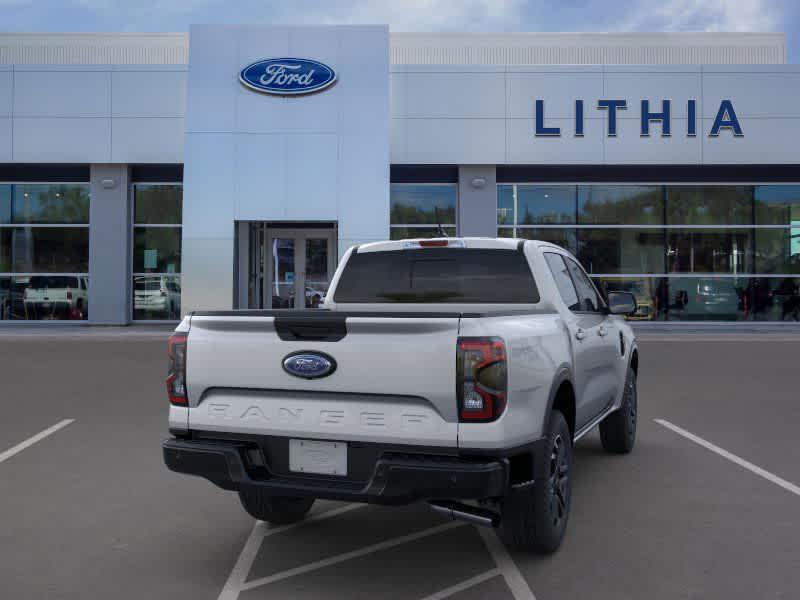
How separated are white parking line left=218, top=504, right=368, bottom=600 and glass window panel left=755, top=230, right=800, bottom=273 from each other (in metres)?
21.6

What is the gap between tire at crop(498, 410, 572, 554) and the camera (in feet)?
13.1

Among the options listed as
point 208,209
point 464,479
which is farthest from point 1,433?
point 208,209

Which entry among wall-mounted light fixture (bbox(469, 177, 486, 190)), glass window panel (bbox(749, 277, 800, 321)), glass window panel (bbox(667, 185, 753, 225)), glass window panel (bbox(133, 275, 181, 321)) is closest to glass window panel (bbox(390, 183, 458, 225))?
wall-mounted light fixture (bbox(469, 177, 486, 190))

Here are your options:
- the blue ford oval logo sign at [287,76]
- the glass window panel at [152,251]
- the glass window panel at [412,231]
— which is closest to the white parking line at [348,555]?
the blue ford oval logo sign at [287,76]

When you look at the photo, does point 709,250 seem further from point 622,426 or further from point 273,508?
point 273,508

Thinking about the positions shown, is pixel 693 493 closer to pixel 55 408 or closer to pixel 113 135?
pixel 55 408

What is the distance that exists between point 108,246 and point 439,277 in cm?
1959

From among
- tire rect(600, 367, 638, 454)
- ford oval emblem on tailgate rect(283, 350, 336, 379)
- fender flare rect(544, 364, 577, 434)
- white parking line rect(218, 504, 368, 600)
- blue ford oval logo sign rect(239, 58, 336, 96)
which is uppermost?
blue ford oval logo sign rect(239, 58, 336, 96)

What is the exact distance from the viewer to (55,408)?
31.1 ft

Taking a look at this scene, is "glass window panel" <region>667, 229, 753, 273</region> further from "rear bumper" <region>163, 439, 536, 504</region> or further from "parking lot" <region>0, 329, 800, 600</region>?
"rear bumper" <region>163, 439, 536, 504</region>

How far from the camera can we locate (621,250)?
77.4 ft

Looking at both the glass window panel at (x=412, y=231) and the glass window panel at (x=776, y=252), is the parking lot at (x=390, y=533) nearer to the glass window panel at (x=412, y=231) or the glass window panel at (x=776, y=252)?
the glass window panel at (x=412, y=231)

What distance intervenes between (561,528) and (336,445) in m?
1.45

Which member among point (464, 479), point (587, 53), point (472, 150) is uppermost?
point (587, 53)
